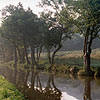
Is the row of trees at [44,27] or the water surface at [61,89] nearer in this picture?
the water surface at [61,89]

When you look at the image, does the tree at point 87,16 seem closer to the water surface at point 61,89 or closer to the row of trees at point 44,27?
the row of trees at point 44,27

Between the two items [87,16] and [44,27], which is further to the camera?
[44,27]

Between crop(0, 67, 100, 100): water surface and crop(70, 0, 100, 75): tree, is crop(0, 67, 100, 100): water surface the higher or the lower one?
the lower one

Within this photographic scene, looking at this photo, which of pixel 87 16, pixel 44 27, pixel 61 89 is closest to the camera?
pixel 61 89

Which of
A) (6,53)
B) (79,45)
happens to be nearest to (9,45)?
(6,53)

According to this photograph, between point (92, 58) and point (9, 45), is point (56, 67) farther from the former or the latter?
point (9, 45)

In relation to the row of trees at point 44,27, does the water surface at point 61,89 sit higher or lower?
lower

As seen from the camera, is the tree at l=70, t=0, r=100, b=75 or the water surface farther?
the tree at l=70, t=0, r=100, b=75

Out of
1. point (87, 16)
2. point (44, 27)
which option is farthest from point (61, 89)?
point (44, 27)

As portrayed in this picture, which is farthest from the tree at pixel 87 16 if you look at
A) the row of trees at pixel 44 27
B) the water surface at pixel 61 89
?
the water surface at pixel 61 89

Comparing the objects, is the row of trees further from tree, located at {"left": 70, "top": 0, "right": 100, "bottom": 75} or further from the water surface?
the water surface

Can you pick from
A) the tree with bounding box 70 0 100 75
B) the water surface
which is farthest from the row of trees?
the water surface

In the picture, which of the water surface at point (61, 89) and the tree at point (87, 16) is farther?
the tree at point (87, 16)

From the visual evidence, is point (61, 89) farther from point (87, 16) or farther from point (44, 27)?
point (44, 27)
